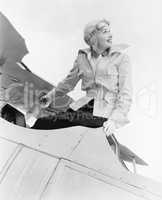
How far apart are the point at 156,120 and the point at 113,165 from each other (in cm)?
20

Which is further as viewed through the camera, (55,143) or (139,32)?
(139,32)

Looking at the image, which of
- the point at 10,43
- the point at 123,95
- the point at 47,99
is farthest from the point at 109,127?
the point at 10,43

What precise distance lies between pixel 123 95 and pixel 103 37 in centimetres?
17

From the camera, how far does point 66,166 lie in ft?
3.45

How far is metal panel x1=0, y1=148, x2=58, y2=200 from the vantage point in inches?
41.4

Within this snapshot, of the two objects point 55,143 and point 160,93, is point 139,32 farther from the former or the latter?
point 55,143

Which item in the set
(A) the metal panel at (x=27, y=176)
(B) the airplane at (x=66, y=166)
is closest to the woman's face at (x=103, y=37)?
(B) the airplane at (x=66, y=166)

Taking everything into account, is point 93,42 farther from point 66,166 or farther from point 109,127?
point 66,166

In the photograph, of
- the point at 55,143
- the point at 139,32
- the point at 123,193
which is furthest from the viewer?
the point at 139,32

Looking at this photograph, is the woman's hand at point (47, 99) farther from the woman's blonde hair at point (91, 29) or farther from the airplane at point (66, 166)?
the woman's blonde hair at point (91, 29)

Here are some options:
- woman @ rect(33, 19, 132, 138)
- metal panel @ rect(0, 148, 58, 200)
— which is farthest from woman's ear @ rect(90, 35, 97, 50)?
metal panel @ rect(0, 148, 58, 200)

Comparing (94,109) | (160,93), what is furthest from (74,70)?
(160,93)

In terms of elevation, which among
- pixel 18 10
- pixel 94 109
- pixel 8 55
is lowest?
pixel 94 109

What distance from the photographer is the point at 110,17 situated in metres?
1.22
